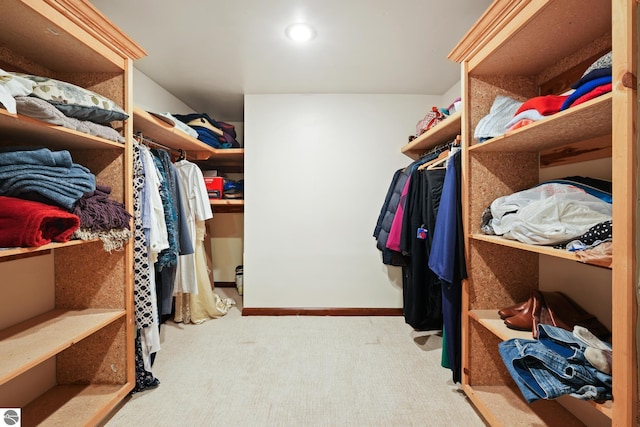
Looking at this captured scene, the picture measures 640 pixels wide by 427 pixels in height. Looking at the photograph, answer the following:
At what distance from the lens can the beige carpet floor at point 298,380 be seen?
1.33 m

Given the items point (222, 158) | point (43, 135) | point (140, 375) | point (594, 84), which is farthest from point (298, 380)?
point (222, 158)

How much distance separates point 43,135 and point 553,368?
211cm

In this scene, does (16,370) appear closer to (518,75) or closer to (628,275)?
(628,275)

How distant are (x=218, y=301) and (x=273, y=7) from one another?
2.48 metres

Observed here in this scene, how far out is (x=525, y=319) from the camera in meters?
1.19

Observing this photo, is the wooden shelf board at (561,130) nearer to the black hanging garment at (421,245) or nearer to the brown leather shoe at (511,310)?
the black hanging garment at (421,245)

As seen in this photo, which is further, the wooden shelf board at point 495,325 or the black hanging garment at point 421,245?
the black hanging garment at point 421,245

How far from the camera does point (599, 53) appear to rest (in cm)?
110

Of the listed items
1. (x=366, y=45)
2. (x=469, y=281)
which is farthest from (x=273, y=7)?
(x=469, y=281)

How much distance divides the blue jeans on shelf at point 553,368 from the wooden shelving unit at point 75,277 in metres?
1.73

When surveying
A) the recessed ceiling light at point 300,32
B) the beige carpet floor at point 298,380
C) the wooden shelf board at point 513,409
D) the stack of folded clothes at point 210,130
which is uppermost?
the recessed ceiling light at point 300,32

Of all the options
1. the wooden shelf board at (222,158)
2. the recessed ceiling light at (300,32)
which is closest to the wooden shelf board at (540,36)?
the recessed ceiling light at (300,32)

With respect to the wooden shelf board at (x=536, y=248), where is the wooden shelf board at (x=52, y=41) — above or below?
above

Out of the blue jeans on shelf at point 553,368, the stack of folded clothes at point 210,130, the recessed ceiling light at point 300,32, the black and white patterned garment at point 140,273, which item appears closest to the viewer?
the blue jeans on shelf at point 553,368
